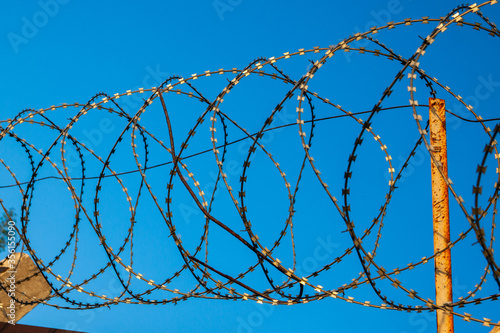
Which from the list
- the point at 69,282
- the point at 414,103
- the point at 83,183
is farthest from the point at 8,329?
the point at 414,103

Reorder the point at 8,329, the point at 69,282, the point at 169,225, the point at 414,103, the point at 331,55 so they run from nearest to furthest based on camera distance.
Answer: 1. the point at 414,103
2. the point at 331,55
3. the point at 169,225
4. the point at 69,282
5. the point at 8,329

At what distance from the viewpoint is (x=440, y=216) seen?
8523 mm

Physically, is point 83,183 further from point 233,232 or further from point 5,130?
point 233,232

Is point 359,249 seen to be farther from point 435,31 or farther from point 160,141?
point 160,141

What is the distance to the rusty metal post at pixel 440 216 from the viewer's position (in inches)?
328

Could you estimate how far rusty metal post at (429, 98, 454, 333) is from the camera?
8.33 m

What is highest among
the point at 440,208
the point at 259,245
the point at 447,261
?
the point at 440,208

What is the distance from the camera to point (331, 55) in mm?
7266

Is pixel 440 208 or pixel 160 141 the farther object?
pixel 160 141

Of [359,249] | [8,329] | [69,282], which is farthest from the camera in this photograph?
[8,329]

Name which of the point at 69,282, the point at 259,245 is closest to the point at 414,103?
the point at 259,245

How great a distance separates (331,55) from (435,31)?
1189mm

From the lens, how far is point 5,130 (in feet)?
36.1

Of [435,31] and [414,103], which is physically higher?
[435,31]
